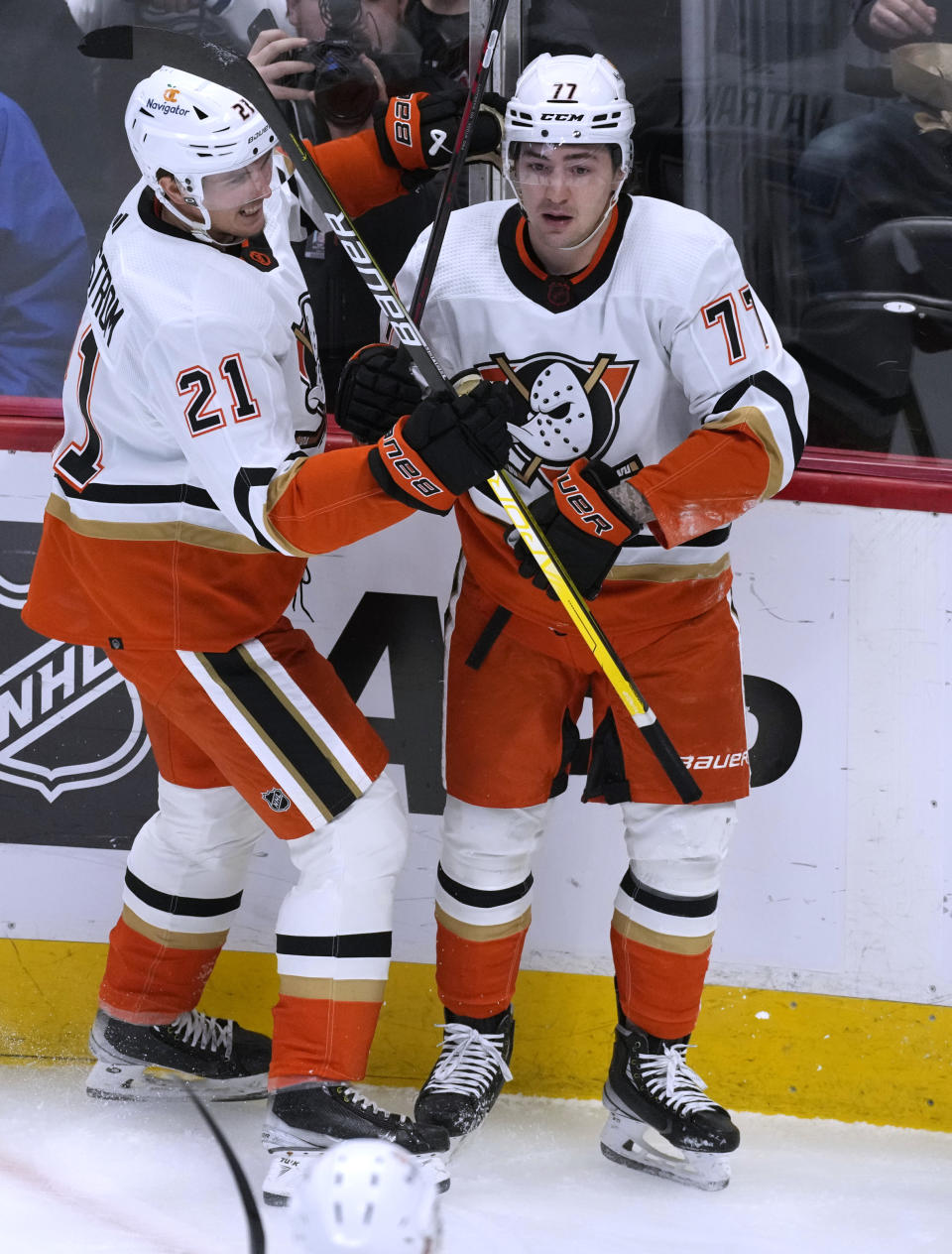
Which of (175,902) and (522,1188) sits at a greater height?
(175,902)

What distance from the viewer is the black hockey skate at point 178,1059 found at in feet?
7.88

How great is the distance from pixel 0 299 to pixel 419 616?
2.98ft

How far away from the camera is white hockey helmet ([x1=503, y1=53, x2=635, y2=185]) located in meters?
1.96

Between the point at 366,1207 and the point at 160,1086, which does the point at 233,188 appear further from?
the point at 160,1086

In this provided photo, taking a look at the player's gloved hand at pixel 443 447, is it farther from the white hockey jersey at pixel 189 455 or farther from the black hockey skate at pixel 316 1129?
the black hockey skate at pixel 316 1129

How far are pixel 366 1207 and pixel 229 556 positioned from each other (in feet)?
3.49

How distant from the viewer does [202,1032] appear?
8.09 ft

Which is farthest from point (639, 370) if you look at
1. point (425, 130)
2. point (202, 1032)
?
point (202, 1032)

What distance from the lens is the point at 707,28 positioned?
2.43 m

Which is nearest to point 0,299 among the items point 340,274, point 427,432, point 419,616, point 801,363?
point 340,274

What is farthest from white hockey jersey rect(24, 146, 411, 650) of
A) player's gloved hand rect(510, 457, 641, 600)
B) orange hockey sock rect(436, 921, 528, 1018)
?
orange hockey sock rect(436, 921, 528, 1018)

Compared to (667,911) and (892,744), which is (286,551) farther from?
(892,744)

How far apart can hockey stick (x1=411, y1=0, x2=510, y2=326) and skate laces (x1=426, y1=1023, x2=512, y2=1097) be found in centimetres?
108

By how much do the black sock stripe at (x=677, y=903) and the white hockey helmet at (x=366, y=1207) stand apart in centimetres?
97
